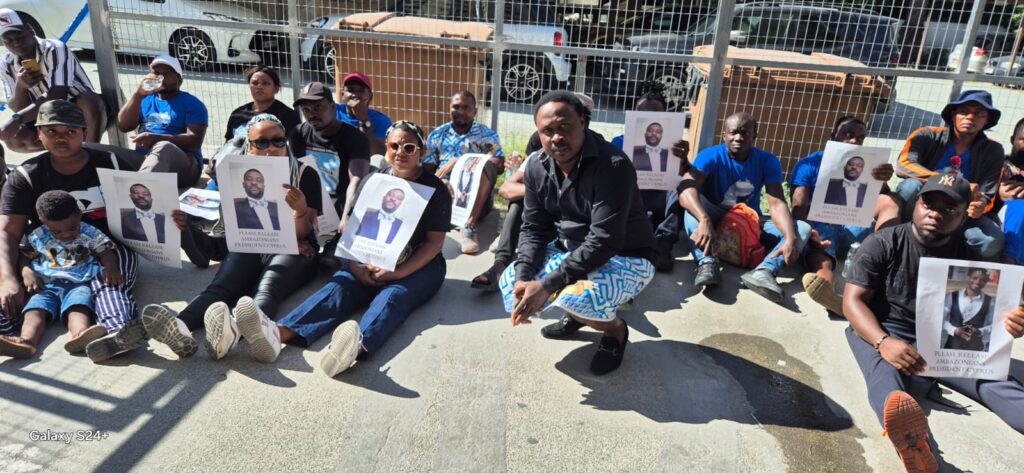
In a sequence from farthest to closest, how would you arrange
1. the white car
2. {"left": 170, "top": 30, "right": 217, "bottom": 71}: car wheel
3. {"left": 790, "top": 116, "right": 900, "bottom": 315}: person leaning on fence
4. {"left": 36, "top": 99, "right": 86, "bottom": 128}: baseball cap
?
{"left": 170, "top": 30, "right": 217, "bottom": 71}: car wheel → the white car → {"left": 790, "top": 116, "right": 900, "bottom": 315}: person leaning on fence → {"left": 36, "top": 99, "right": 86, "bottom": 128}: baseball cap

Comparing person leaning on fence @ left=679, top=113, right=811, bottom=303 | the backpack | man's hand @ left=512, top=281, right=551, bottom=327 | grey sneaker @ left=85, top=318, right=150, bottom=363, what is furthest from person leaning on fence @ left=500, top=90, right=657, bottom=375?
grey sneaker @ left=85, top=318, right=150, bottom=363

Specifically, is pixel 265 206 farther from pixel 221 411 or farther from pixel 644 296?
pixel 644 296

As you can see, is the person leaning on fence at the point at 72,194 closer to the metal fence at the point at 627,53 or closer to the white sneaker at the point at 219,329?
the white sneaker at the point at 219,329

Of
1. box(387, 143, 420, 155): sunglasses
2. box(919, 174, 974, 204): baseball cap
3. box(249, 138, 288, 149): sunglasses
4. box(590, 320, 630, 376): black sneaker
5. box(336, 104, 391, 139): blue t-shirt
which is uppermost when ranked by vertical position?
box(919, 174, 974, 204): baseball cap

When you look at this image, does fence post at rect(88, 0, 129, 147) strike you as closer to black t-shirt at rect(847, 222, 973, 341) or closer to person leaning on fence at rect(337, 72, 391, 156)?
person leaning on fence at rect(337, 72, 391, 156)

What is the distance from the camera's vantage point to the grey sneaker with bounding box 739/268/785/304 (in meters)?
4.15

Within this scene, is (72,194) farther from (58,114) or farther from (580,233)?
(580,233)

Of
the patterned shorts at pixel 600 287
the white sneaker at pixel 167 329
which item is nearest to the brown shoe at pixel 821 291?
the patterned shorts at pixel 600 287

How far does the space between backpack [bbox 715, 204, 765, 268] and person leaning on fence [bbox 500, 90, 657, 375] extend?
1.51 metres

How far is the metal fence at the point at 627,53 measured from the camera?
211 inches

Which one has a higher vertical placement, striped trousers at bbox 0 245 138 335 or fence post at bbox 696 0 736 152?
fence post at bbox 696 0 736 152

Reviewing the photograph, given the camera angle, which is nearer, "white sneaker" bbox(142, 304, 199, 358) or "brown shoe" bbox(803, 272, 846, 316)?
"white sneaker" bbox(142, 304, 199, 358)

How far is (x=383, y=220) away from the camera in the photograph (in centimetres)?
379

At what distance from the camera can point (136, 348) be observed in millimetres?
3273
